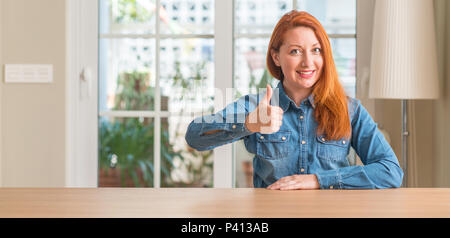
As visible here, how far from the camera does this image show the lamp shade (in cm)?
216

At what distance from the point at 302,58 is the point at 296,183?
518mm

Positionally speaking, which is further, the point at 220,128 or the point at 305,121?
the point at 305,121

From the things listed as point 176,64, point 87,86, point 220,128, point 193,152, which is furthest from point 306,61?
point 87,86

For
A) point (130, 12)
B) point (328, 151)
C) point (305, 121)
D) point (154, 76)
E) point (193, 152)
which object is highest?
Result: point (130, 12)

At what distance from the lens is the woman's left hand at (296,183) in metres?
1.20

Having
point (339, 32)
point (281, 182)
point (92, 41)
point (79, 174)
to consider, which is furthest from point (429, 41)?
point (79, 174)

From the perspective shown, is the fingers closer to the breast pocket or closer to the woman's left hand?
the woman's left hand

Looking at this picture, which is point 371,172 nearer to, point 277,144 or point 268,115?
point 277,144

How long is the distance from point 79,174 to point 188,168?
62cm

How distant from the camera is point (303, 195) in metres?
1.00

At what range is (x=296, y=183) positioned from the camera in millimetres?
1248

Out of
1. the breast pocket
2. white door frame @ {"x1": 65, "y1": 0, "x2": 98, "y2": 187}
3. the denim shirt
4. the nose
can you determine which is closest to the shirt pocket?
the denim shirt

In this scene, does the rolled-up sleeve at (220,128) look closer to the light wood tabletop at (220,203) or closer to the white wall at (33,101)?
the light wood tabletop at (220,203)
